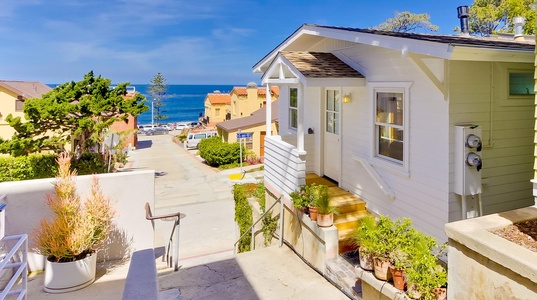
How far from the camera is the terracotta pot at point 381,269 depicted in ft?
12.2

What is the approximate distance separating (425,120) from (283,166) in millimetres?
3126

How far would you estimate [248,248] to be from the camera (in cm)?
962

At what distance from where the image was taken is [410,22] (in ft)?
92.2

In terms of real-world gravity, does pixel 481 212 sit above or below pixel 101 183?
below

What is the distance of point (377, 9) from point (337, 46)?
2820 cm

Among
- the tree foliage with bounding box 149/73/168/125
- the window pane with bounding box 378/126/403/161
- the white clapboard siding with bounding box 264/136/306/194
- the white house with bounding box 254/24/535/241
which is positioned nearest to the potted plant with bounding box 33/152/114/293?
the white clapboard siding with bounding box 264/136/306/194

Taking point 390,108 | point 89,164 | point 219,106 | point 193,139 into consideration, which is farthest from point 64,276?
point 219,106

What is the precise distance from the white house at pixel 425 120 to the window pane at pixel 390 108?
0.06 ft

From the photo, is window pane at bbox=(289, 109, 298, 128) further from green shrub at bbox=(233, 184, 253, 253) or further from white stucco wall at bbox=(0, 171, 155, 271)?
white stucco wall at bbox=(0, 171, 155, 271)

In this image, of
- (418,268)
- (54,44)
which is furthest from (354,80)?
(54,44)

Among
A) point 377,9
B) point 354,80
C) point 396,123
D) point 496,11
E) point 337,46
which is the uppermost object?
point 377,9

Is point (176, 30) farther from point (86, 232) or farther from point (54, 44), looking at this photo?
point (86, 232)

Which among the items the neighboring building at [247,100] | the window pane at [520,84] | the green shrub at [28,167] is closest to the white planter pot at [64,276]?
the window pane at [520,84]

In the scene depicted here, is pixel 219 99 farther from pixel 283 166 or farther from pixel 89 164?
pixel 283 166
